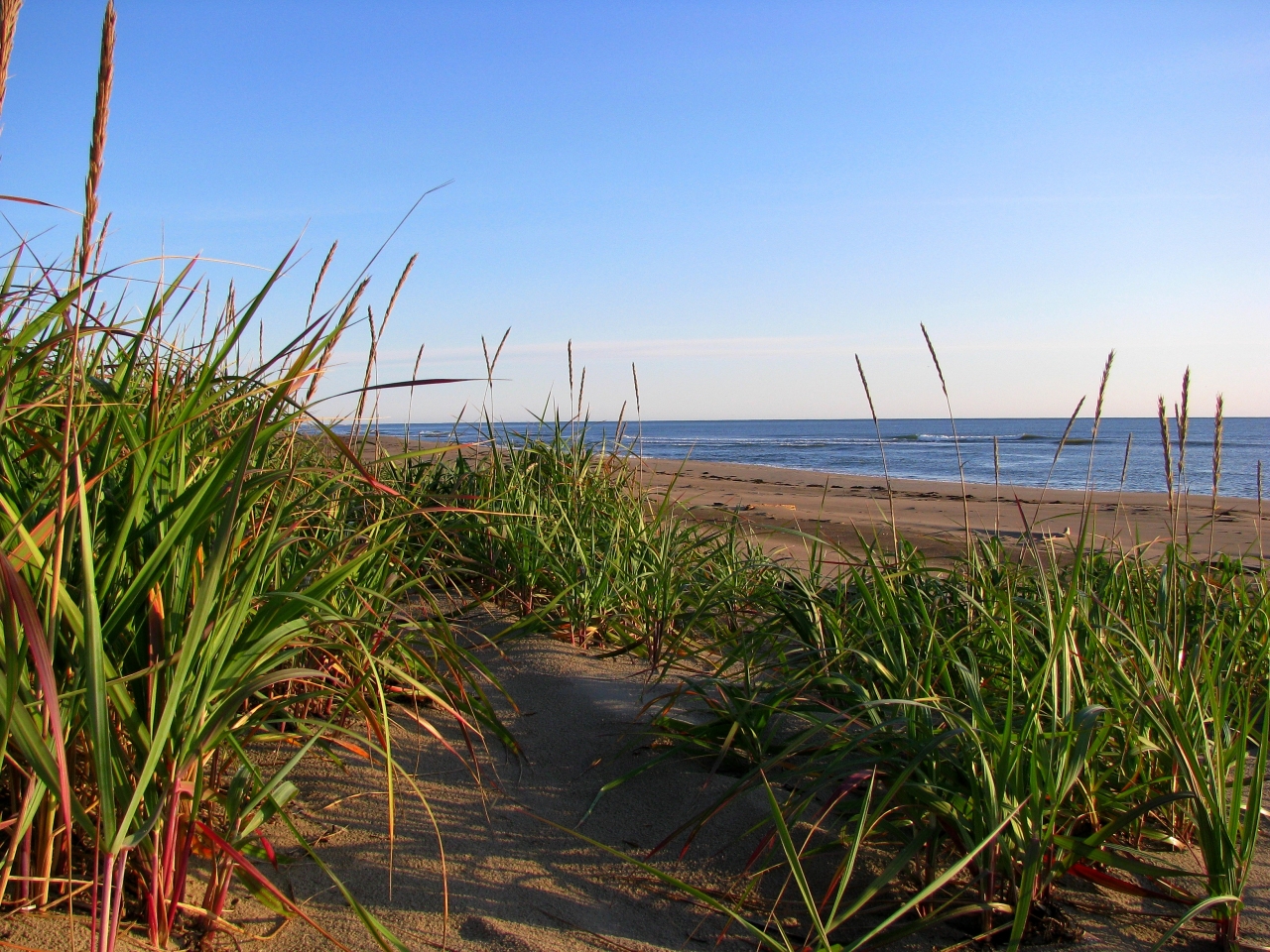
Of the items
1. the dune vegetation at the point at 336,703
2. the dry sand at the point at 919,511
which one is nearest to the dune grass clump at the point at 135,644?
the dune vegetation at the point at 336,703

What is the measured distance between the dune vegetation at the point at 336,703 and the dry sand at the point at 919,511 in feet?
6.66

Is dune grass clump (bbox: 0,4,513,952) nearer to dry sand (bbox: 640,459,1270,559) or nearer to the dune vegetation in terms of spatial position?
the dune vegetation

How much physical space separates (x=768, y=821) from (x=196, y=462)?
153 cm

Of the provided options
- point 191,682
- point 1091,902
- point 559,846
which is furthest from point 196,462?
point 1091,902

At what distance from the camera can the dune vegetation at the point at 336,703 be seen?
125cm

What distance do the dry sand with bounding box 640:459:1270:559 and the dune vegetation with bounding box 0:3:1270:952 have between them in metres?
2.03

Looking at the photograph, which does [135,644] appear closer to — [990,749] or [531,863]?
[531,863]

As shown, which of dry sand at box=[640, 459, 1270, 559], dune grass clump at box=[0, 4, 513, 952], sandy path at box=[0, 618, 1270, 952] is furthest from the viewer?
dry sand at box=[640, 459, 1270, 559]

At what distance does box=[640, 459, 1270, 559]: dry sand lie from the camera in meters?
7.19

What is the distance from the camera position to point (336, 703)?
89.7 inches

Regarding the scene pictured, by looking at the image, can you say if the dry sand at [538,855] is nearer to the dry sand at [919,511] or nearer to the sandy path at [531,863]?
the sandy path at [531,863]

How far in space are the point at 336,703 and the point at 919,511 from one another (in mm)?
10390

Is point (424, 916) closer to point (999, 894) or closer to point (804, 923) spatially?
point (804, 923)

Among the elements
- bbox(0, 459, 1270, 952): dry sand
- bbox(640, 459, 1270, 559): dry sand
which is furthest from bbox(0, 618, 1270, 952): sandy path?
bbox(640, 459, 1270, 559): dry sand
